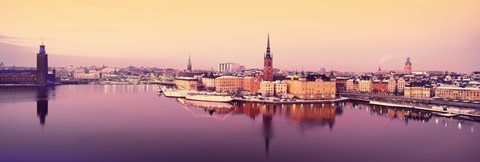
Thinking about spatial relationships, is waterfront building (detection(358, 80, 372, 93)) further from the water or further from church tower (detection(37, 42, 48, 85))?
church tower (detection(37, 42, 48, 85))

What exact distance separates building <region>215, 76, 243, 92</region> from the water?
8649 millimetres

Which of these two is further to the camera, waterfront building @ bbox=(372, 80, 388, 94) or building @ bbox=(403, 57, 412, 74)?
building @ bbox=(403, 57, 412, 74)

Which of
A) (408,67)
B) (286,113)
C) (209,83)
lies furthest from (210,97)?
(408,67)

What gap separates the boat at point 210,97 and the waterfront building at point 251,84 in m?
3.18

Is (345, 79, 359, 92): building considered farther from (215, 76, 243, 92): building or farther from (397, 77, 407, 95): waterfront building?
(215, 76, 243, 92): building

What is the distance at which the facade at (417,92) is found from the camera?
51.2 feet

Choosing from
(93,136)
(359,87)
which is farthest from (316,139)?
(359,87)

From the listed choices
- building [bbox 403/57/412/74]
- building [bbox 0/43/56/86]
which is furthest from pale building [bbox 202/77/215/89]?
building [bbox 403/57/412/74]

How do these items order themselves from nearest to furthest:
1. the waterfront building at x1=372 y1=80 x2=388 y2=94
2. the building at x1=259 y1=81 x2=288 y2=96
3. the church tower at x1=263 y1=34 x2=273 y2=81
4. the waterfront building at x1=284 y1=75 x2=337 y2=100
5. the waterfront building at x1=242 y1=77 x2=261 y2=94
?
the waterfront building at x1=284 y1=75 x2=337 y2=100 < the building at x1=259 y1=81 x2=288 y2=96 < the waterfront building at x1=372 y1=80 x2=388 y2=94 < the church tower at x1=263 y1=34 x2=273 y2=81 < the waterfront building at x1=242 y1=77 x2=261 y2=94

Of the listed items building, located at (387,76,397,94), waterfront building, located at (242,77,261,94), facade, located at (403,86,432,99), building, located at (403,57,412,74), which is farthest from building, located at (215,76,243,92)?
building, located at (403,57,412,74)

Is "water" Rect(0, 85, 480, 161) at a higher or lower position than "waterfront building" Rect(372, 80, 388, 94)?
lower

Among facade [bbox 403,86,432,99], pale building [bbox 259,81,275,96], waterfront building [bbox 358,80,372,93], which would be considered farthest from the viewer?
waterfront building [bbox 358,80,372,93]

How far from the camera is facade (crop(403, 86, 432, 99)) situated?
15.6 m

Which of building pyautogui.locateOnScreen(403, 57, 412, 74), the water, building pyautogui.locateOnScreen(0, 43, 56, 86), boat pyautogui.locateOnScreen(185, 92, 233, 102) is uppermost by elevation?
building pyautogui.locateOnScreen(403, 57, 412, 74)
